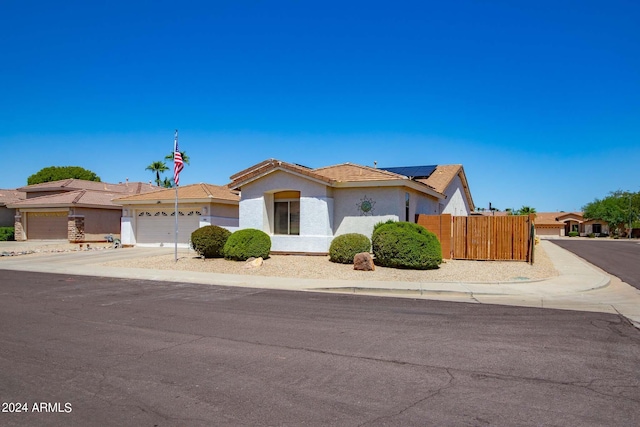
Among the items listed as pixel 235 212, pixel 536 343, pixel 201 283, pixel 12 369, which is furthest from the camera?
pixel 235 212

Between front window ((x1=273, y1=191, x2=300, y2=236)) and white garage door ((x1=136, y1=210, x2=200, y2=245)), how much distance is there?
26.6 feet

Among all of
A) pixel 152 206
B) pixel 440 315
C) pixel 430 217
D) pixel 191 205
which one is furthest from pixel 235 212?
pixel 440 315

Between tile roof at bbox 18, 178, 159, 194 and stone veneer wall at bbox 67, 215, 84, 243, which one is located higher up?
tile roof at bbox 18, 178, 159, 194

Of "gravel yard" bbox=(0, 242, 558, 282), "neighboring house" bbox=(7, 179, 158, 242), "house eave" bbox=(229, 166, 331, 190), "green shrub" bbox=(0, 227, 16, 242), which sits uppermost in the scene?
"house eave" bbox=(229, 166, 331, 190)

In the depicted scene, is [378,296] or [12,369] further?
[378,296]

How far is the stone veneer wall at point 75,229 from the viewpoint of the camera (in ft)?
108

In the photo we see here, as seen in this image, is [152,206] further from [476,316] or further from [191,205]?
[476,316]

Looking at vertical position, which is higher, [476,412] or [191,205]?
[191,205]

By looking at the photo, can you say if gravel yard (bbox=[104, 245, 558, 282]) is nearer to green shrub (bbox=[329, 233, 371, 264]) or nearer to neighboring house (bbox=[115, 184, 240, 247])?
green shrub (bbox=[329, 233, 371, 264])

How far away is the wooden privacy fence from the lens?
20953 mm

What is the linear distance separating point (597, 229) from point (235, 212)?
3298 inches

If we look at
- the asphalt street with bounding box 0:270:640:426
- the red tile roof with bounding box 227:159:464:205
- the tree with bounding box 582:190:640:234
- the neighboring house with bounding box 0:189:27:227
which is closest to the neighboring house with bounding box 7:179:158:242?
the neighboring house with bounding box 0:189:27:227

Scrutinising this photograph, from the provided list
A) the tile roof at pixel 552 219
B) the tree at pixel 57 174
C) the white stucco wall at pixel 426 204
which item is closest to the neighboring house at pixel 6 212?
the tree at pixel 57 174

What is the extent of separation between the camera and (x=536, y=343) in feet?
25.7
